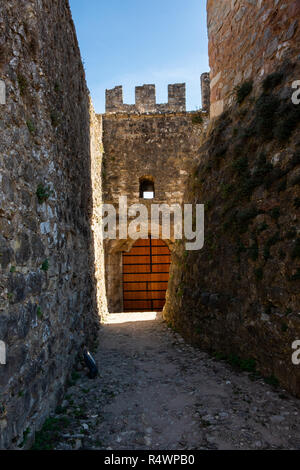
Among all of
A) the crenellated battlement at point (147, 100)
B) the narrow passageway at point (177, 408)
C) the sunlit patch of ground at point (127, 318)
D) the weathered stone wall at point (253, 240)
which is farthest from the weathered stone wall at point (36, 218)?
the crenellated battlement at point (147, 100)

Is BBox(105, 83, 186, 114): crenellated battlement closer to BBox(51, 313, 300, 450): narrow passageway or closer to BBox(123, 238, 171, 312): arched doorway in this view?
BBox(123, 238, 171, 312): arched doorway

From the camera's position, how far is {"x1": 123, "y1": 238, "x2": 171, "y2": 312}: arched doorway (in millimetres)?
11500

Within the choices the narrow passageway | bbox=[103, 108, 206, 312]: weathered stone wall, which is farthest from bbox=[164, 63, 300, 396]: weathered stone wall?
bbox=[103, 108, 206, 312]: weathered stone wall

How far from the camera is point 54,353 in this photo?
3037mm

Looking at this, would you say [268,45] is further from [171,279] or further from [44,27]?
[171,279]

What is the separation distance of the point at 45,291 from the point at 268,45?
13.6 ft

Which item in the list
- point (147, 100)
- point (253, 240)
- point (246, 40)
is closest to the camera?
point (253, 240)

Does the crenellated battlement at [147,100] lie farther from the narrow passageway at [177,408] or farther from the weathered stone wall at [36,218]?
the narrow passageway at [177,408]

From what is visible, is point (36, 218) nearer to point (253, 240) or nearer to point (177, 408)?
point (177, 408)

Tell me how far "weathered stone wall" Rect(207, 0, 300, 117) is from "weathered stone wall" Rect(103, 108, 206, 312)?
489 cm

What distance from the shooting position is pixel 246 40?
467cm

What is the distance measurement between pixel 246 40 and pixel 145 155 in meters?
6.16

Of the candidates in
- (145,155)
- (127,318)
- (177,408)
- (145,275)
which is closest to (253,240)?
(177,408)
